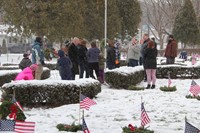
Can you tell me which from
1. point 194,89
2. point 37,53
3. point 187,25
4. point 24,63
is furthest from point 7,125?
point 187,25

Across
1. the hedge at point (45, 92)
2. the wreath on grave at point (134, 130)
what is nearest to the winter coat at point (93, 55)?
the hedge at point (45, 92)

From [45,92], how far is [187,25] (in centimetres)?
4619

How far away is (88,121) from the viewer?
9.46m

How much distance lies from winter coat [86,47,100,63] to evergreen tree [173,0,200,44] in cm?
4120

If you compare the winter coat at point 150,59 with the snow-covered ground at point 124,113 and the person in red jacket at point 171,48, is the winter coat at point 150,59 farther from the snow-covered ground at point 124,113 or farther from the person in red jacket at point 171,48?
the person in red jacket at point 171,48

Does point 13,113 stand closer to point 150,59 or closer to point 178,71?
point 150,59

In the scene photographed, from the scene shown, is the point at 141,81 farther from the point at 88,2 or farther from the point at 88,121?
the point at 88,2

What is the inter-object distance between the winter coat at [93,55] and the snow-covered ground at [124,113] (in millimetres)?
2611


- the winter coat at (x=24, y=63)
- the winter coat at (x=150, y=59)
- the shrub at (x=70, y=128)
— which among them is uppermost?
the winter coat at (x=150, y=59)

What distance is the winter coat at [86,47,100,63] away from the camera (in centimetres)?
1576

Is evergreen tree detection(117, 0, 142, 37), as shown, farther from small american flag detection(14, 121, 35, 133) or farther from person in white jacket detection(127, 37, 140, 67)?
small american flag detection(14, 121, 35, 133)

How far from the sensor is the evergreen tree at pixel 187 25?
55.5 m

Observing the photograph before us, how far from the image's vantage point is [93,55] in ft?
52.0

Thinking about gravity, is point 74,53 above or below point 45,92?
above
